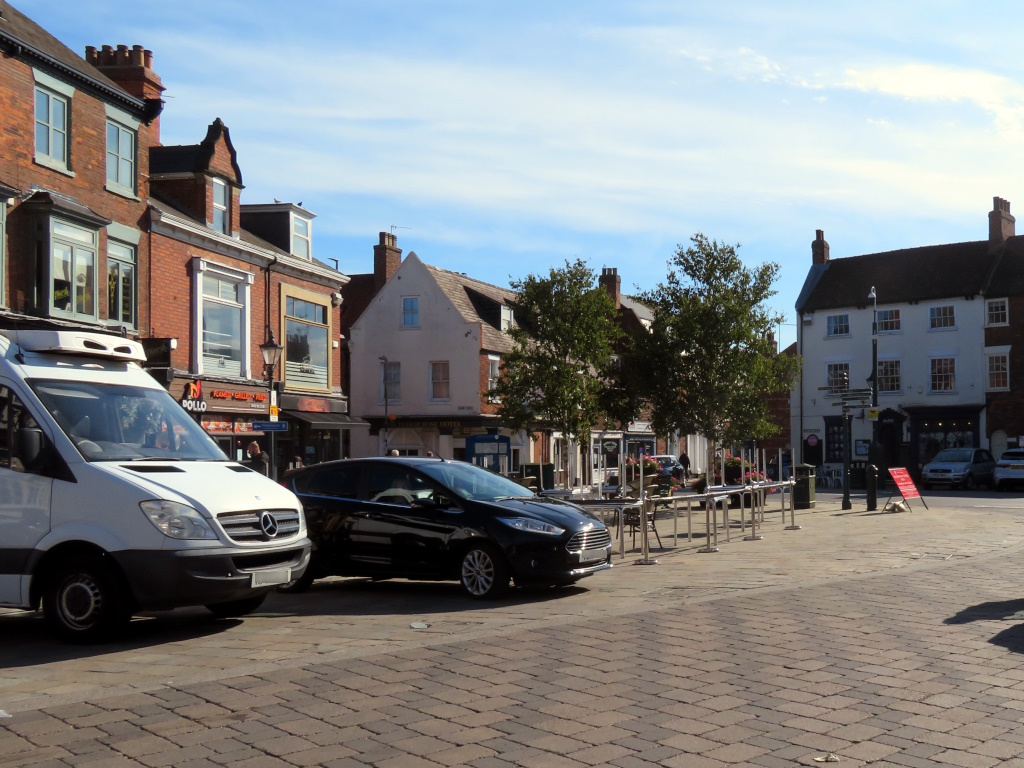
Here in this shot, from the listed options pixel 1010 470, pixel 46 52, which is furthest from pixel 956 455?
pixel 46 52

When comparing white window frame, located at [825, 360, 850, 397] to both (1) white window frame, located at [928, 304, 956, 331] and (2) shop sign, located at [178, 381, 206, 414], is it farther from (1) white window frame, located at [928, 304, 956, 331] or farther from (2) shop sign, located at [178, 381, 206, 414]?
(2) shop sign, located at [178, 381, 206, 414]

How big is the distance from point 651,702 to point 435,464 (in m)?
6.44

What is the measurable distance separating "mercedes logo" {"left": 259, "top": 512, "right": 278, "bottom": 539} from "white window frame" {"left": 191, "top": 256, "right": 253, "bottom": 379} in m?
18.5

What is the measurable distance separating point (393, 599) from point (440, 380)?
116ft

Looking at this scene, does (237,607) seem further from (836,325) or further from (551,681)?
(836,325)

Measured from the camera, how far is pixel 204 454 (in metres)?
10.2

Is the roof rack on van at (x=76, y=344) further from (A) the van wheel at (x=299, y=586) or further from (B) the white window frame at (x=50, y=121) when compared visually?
(B) the white window frame at (x=50, y=121)

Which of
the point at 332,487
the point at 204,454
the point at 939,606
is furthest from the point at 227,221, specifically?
the point at 939,606

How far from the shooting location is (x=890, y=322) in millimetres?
55812

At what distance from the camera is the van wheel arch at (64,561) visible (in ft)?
29.2

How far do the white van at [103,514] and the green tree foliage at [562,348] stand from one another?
96.5 ft

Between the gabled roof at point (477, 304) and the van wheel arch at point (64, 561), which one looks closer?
the van wheel arch at point (64, 561)

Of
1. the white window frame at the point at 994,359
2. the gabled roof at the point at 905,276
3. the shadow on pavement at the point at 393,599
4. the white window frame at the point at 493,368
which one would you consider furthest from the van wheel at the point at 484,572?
the gabled roof at the point at 905,276

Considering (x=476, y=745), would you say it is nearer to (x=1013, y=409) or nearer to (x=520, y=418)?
(x=520, y=418)
